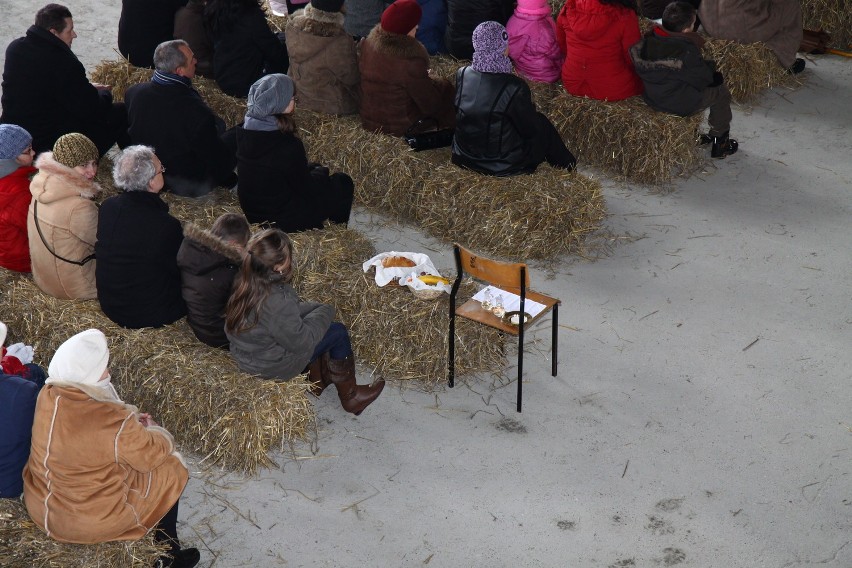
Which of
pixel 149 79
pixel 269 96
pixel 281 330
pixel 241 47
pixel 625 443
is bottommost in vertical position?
pixel 625 443

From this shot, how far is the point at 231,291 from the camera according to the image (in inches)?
198

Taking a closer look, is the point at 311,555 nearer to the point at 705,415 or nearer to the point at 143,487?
the point at 143,487

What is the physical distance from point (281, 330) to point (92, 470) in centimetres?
121

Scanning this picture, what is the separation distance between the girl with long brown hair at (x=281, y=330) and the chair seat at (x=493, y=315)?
0.62 m

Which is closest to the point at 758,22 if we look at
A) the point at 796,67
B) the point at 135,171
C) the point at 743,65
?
the point at 743,65

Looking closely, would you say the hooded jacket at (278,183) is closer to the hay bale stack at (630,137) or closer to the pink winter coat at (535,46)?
the hay bale stack at (630,137)

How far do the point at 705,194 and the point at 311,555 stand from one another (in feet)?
13.9

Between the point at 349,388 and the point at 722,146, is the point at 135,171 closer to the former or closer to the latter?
the point at 349,388

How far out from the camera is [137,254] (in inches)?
201

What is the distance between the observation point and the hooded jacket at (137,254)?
5.09 m

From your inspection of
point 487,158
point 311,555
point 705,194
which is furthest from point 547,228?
point 311,555

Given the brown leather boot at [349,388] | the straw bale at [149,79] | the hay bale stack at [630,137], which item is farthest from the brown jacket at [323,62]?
the brown leather boot at [349,388]

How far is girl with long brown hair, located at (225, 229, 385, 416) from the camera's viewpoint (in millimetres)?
4781

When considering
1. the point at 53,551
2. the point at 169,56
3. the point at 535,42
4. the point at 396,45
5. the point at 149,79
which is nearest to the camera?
the point at 53,551
